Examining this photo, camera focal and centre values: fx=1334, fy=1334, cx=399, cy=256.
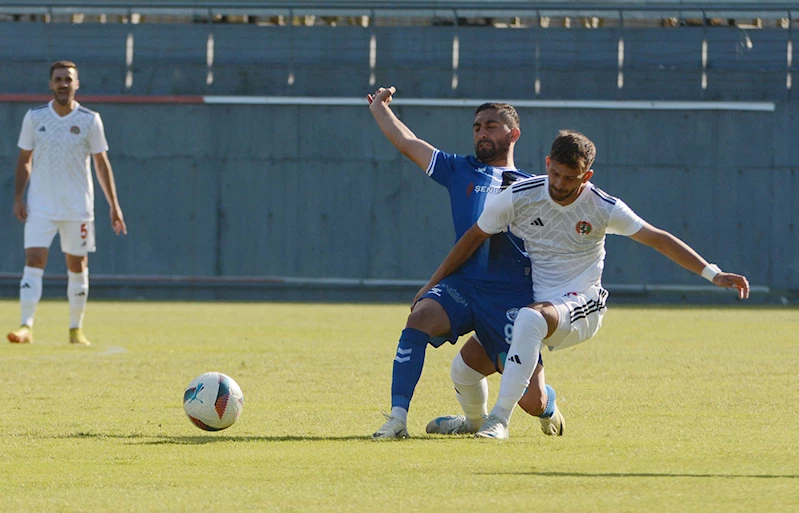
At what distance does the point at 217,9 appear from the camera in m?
24.7

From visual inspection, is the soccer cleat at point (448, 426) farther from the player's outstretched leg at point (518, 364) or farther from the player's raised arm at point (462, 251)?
the player's raised arm at point (462, 251)

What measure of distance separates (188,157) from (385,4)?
4.73 meters

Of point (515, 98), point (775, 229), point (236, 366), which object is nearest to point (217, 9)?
point (515, 98)

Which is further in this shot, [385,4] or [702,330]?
[385,4]

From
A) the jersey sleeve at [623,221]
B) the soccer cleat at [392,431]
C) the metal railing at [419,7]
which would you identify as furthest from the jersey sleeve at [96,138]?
the metal railing at [419,7]

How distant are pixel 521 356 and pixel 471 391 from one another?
72 centimetres

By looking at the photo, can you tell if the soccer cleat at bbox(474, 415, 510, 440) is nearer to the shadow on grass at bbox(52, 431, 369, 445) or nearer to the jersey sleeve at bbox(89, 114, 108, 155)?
the shadow on grass at bbox(52, 431, 369, 445)

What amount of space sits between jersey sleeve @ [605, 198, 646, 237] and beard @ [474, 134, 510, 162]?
31.7 inches

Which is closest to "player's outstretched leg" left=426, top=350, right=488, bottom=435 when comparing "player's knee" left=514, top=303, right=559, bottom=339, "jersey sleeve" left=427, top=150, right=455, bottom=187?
"player's knee" left=514, top=303, right=559, bottom=339

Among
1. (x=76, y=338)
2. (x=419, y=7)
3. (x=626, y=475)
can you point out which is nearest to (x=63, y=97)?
(x=76, y=338)

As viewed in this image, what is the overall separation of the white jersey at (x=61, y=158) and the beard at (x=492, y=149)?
609 cm

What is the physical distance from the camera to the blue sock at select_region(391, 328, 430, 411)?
6211 mm

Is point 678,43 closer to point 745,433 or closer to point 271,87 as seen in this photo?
point 271,87

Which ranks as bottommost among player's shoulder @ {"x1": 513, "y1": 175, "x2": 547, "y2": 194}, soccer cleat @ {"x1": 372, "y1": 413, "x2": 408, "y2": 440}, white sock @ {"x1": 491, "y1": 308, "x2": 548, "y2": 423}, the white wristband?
soccer cleat @ {"x1": 372, "y1": 413, "x2": 408, "y2": 440}
